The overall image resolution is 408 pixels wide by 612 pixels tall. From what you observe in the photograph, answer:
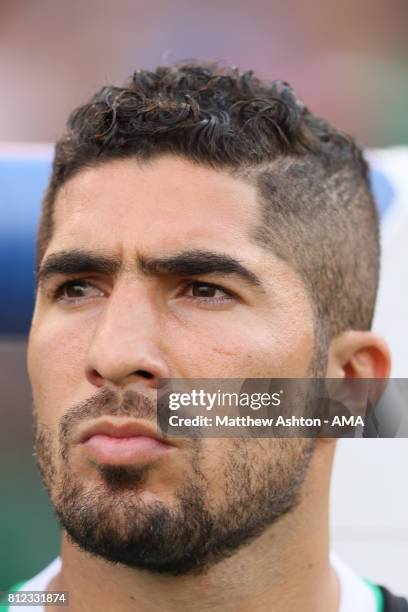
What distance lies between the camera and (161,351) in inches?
63.0

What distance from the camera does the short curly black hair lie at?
1.78m

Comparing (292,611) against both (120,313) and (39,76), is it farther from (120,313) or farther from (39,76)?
(39,76)

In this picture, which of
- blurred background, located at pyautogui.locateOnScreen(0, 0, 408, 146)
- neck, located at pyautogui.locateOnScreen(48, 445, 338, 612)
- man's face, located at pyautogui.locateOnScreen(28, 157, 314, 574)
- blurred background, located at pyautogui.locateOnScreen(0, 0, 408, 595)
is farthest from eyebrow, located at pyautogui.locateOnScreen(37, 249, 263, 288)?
blurred background, located at pyautogui.locateOnScreen(0, 0, 408, 146)

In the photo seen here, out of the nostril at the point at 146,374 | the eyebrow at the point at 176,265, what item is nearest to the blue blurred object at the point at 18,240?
the eyebrow at the point at 176,265

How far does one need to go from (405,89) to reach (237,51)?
48.2 inches

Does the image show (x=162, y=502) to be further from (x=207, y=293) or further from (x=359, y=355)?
(x=359, y=355)

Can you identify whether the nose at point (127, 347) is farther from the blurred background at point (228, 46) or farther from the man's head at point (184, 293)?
the blurred background at point (228, 46)

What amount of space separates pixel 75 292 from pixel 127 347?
283 mm

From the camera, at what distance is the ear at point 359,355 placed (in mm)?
1869

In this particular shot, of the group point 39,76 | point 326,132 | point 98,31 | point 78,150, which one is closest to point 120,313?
point 78,150

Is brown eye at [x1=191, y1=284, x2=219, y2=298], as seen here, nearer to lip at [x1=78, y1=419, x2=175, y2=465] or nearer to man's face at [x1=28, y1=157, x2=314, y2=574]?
man's face at [x1=28, y1=157, x2=314, y2=574]

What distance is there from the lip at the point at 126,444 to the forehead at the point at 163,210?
36cm

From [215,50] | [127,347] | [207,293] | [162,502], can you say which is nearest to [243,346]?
[207,293]

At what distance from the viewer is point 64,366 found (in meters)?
1.69
